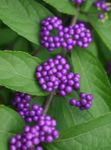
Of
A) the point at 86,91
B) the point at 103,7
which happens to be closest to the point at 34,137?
the point at 86,91

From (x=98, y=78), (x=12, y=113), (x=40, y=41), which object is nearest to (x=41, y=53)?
(x=40, y=41)

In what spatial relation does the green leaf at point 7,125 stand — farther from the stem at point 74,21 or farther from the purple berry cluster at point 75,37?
the stem at point 74,21

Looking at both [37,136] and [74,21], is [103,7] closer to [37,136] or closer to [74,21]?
[74,21]

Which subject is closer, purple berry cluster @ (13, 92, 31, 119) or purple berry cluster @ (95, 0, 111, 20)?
purple berry cluster @ (13, 92, 31, 119)

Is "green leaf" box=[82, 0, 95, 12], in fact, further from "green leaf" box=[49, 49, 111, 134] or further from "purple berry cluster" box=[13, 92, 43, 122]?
"purple berry cluster" box=[13, 92, 43, 122]

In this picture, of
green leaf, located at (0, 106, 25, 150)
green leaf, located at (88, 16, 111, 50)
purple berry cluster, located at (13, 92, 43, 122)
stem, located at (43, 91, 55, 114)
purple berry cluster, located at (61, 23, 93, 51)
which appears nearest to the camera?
green leaf, located at (0, 106, 25, 150)

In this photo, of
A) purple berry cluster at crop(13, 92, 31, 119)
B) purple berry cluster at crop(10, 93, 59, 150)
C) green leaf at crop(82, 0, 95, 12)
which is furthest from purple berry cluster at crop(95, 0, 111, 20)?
purple berry cluster at crop(10, 93, 59, 150)

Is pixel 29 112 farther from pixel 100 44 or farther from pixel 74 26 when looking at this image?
pixel 100 44
